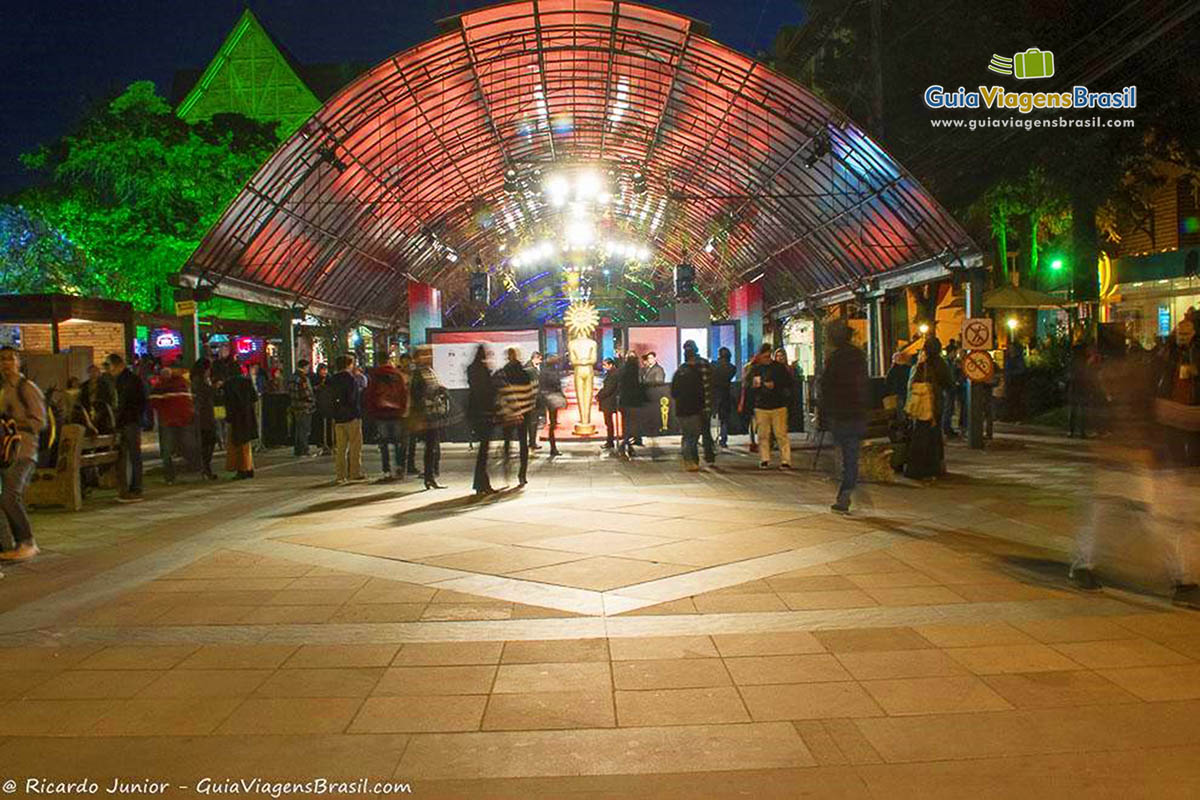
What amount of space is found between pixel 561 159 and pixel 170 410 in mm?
20559

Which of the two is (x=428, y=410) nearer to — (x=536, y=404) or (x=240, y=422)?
(x=240, y=422)

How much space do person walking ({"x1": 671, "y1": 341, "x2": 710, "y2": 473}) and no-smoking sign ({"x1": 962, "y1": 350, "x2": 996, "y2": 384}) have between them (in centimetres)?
425

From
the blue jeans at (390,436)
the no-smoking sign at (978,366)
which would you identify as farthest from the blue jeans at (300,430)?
the no-smoking sign at (978,366)

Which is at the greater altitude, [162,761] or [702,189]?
[702,189]

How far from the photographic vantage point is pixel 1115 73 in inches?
850

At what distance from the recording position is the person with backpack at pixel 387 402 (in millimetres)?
13602

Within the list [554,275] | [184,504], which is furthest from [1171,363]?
[554,275]

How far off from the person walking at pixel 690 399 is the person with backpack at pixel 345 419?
446 centimetres

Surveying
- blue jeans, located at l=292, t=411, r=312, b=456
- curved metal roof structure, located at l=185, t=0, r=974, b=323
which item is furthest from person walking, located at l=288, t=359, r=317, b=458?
curved metal roof structure, located at l=185, t=0, r=974, b=323

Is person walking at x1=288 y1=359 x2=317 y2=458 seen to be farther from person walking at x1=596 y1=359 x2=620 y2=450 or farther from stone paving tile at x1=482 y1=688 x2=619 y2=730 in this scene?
stone paving tile at x1=482 y1=688 x2=619 y2=730

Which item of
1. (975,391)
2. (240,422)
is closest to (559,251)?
(975,391)

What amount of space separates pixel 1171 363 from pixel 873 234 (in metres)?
15.5

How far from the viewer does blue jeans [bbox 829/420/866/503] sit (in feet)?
31.7

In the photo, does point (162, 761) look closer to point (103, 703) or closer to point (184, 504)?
point (103, 703)
